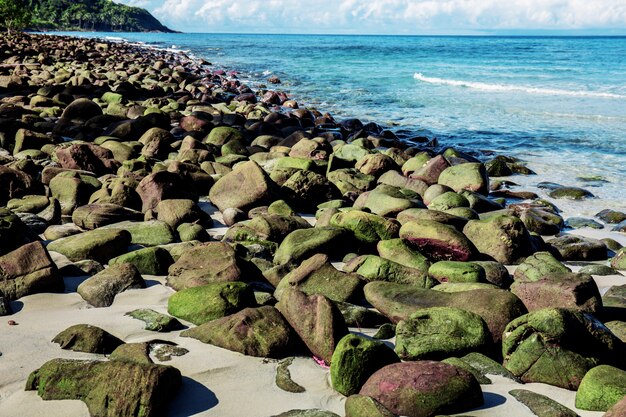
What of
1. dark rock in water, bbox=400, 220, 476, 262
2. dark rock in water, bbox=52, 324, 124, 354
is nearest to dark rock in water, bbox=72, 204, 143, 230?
dark rock in water, bbox=52, 324, 124, 354

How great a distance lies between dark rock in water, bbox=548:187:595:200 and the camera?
30.0 feet

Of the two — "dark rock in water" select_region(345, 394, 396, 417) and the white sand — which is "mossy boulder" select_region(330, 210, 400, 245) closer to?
the white sand

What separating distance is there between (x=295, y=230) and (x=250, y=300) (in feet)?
6.29

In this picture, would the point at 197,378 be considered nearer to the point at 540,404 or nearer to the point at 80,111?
the point at 540,404

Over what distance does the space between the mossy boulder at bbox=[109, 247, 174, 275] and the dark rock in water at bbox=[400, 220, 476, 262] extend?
2.33 metres

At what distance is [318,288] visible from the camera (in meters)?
4.72

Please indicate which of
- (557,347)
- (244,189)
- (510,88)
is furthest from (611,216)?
(510,88)

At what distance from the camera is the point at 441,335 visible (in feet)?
12.6

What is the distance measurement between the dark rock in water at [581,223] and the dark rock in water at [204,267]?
4927 mm

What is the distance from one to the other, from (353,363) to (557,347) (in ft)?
4.29

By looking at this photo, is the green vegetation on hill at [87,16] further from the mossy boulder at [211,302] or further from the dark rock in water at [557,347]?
the dark rock in water at [557,347]

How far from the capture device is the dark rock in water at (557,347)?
3.65 meters

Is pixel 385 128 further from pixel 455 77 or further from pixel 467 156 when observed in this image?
pixel 455 77

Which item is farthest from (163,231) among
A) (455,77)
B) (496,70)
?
(496,70)
